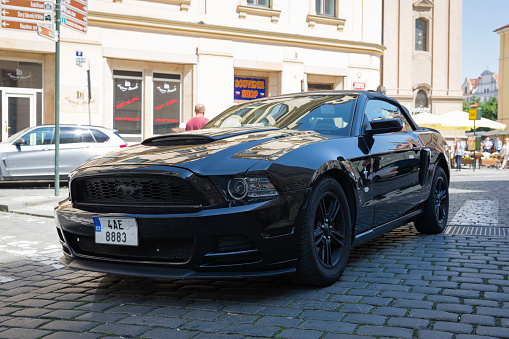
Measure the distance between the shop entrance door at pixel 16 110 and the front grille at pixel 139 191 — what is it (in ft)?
47.0

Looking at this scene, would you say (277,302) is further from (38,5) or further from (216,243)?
(38,5)

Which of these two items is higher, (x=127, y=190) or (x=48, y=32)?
(x=48, y=32)

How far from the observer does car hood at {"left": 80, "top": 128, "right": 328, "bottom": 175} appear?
3.46 metres

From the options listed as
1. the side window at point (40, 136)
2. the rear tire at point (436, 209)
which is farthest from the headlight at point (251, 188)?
the side window at point (40, 136)

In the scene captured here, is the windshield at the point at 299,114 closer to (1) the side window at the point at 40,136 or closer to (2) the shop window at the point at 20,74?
(1) the side window at the point at 40,136

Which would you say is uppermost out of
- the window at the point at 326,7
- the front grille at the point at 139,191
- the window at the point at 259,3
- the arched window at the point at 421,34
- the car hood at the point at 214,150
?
the arched window at the point at 421,34

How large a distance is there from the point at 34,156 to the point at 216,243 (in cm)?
1128

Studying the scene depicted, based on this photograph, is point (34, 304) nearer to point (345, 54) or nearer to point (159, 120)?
point (159, 120)

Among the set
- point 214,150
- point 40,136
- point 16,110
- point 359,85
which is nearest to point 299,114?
point 214,150

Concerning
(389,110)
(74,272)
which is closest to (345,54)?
(389,110)

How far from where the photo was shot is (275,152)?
12.0ft

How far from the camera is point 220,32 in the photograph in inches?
740

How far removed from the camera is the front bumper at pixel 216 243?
10.8 ft

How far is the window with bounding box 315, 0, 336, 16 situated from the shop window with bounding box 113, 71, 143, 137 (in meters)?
7.16
